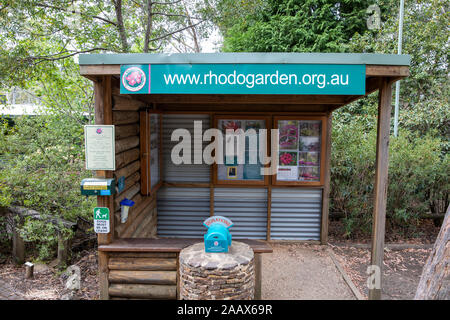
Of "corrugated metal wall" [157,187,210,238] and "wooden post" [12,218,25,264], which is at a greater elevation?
"corrugated metal wall" [157,187,210,238]

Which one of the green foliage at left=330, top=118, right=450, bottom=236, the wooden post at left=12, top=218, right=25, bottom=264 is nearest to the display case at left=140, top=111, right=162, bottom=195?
the wooden post at left=12, top=218, right=25, bottom=264

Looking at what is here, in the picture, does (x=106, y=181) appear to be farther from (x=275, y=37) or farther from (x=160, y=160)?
(x=275, y=37)

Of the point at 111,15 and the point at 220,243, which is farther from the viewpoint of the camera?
the point at 111,15

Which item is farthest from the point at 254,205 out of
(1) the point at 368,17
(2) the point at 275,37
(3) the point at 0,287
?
(1) the point at 368,17

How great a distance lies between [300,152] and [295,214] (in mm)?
1216

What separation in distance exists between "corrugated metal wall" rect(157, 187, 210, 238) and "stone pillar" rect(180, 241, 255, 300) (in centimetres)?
276

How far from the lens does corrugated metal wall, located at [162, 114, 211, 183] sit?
5.67 m

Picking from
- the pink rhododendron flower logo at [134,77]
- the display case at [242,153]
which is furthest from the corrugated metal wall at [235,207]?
the pink rhododendron flower logo at [134,77]

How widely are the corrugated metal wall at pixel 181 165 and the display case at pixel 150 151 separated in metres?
0.22

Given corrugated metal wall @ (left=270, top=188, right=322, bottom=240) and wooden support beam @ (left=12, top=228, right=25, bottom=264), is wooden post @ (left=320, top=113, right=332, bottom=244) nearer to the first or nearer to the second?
corrugated metal wall @ (left=270, top=188, right=322, bottom=240)

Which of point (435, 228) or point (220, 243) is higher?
point (220, 243)

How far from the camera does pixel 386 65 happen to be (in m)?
3.06

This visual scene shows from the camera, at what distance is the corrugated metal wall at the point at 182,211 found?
5.83 meters

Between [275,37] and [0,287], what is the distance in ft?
39.3
